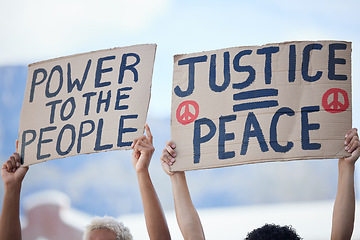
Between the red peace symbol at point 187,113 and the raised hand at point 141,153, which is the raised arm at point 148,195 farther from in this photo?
the red peace symbol at point 187,113

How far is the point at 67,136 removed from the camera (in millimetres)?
2139

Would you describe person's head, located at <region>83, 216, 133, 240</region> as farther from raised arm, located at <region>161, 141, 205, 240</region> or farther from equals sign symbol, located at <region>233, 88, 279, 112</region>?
equals sign symbol, located at <region>233, 88, 279, 112</region>

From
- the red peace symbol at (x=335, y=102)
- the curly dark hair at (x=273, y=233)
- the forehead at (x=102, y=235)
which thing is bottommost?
the curly dark hair at (x=273, y=233)

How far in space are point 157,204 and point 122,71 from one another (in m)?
0.61

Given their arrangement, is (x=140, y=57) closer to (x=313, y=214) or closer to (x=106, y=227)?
(x=106, y=227)

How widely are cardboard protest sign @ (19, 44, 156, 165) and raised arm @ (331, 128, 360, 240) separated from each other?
81cm

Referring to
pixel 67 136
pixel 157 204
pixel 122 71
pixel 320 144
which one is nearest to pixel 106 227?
pixel 157 204

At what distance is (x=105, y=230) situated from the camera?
1931 millimetres

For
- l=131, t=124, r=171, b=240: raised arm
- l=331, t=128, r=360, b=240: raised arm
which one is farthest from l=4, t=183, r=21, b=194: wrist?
l=331, t=128, r=360, b=240: raised arm

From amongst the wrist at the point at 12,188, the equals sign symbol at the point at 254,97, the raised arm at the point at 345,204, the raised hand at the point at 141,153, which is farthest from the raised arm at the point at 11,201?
the raised arm at the point at 345,204

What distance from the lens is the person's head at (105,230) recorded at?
1.92 m

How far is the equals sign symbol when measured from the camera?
1.93m

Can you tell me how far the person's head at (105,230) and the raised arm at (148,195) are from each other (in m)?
0.15

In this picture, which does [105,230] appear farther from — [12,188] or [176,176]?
[12,188]
